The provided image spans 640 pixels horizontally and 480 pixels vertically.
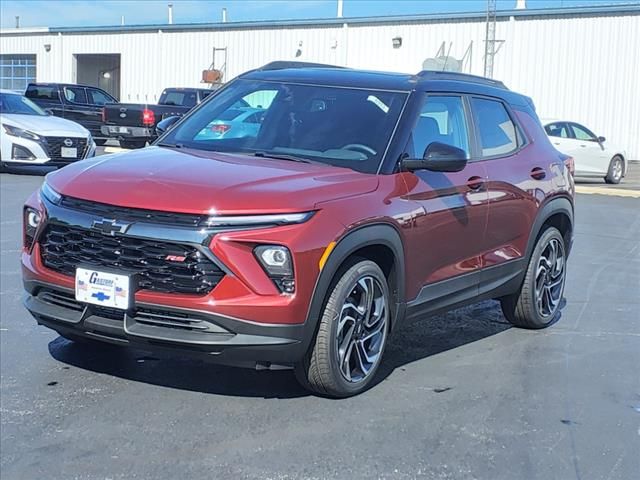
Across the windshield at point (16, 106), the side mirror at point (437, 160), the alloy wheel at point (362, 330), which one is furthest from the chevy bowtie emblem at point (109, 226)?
the windshield at point (16, 106)

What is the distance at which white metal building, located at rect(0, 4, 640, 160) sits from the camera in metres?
28.3

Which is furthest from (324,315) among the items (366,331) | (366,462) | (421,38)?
(421,38)

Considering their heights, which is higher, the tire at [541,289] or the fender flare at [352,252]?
the fender flare at [352,252]

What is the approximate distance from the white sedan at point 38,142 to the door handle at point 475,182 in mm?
10974

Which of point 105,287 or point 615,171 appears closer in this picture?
point 105,287

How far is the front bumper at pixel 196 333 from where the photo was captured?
12.9 ft

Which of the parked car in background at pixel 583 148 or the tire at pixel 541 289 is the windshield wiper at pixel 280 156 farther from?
the parked car in background at pixel 583 148

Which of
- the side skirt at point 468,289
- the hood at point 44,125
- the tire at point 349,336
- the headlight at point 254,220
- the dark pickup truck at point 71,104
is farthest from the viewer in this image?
the dark pickup truck at point 71,104

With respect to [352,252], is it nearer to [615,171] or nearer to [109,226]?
[109,226]

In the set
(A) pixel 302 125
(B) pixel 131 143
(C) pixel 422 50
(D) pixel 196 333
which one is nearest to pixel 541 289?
(A) pixel 302 125

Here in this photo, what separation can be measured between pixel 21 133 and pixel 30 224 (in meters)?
11.0

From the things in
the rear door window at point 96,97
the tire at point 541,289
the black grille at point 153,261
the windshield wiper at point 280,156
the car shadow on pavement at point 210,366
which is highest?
Answer: the rear door window at point 96,97

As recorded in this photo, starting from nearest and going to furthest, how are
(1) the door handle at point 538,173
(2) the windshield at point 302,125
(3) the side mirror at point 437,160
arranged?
1. (3) the side mirror at point 437,160
2. (2) the windshield at point 302,125
3. (1) the door handle at point 538,173

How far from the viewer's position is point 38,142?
48.3 ft
